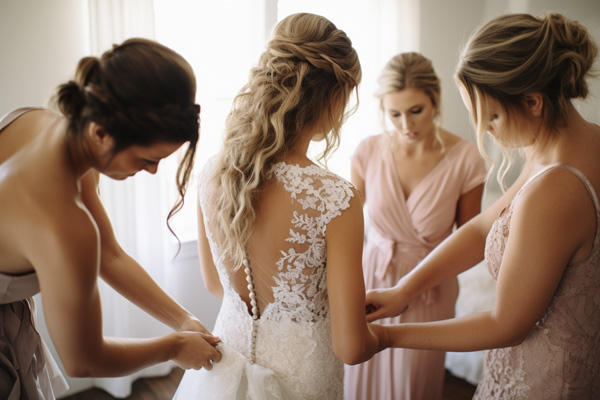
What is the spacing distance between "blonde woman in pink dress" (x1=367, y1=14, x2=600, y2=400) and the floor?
1614 millimetres

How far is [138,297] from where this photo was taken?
134 centimetres

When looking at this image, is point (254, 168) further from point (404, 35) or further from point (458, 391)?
point (404, 35)

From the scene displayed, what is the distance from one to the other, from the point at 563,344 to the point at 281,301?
2.43ft

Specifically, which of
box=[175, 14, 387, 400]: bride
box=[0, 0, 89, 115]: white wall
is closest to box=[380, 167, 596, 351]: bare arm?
box=[175, 14, 387, 400]: bride

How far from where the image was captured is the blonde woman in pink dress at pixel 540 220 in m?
1.13

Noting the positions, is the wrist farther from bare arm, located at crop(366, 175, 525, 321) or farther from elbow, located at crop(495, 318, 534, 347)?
elbow, located at crop(495, 318, 534, 347)

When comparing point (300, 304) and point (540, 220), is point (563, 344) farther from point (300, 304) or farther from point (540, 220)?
point (300, 304)

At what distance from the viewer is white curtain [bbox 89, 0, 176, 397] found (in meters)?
2.39

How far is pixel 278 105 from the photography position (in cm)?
121

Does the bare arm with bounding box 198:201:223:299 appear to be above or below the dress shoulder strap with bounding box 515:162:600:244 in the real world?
below

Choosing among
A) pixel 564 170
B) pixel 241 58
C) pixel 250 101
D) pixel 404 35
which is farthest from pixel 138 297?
pixel 404 35

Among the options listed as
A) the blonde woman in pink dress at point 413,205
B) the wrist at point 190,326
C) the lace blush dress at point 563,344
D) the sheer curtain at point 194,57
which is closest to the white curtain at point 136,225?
the sheer curtain at point 194,57

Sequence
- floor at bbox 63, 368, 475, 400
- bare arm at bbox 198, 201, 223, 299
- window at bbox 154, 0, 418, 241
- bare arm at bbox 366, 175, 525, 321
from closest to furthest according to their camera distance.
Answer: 1. bare arm at bbox 198, 201, 223, 299
2. bare arm at bbox 366, 175, 525, 321
3. floor at bbox 63, 368, 475, 400
4. window at bbox 154, 0, 418, 241

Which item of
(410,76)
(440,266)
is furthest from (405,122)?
(440,266)
